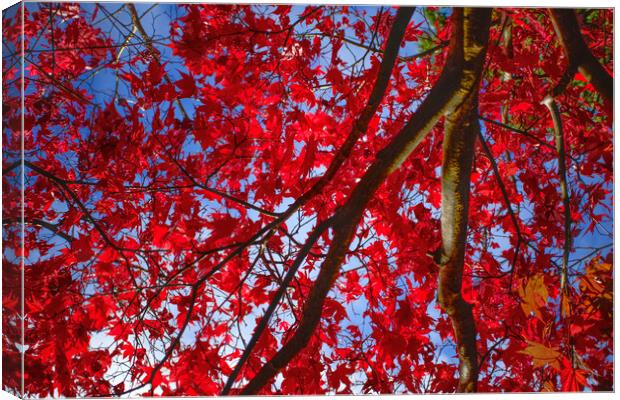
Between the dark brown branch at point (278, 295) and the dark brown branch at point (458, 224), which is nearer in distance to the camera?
the dark brown branch at point (278, 295)

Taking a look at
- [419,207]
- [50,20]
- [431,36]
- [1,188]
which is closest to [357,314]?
[419,207]

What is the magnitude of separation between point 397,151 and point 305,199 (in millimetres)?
385

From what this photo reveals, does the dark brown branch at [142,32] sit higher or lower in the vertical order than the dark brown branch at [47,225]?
higher

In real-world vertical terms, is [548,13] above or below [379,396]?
above

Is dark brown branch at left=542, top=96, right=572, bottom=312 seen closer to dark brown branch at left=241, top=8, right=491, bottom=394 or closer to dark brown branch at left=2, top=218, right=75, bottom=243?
dark brown branch at left=241, top=8, right=491, bottom=394

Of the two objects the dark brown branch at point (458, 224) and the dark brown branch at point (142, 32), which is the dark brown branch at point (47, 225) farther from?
the dark brown branch at point (458, 224)

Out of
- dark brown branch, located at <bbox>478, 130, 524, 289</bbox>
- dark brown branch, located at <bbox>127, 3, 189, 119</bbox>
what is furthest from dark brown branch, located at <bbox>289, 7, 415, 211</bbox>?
dark brown branch, located at <bbox>127, 3, 189, 119</bbox>

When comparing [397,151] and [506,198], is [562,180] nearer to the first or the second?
[506,198]

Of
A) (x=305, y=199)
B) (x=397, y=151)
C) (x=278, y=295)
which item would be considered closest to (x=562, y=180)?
(x=397, y=151)

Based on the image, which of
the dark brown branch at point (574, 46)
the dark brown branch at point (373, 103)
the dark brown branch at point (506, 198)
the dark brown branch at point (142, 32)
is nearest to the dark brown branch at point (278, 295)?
the dark brown branch at point (373, 103)

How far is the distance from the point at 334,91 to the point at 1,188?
128 centimetres

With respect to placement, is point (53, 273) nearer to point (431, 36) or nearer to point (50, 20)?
point (50, 20)

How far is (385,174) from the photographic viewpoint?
1935 millimetres

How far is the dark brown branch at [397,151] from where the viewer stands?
6.20 ft
